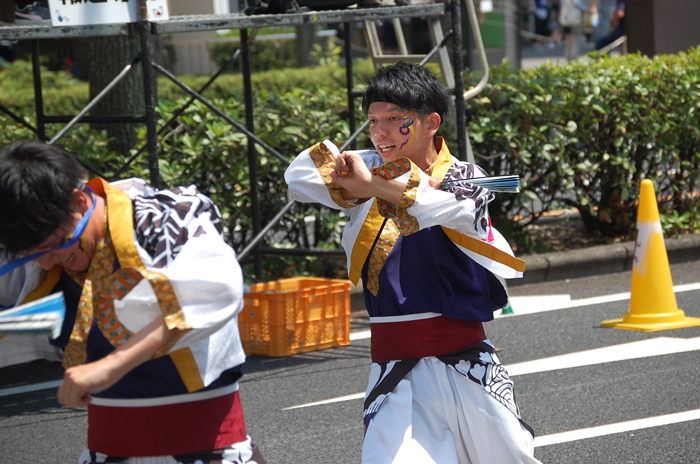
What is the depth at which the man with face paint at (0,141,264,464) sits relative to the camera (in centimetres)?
190

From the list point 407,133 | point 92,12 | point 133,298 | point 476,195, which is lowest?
point 133,298

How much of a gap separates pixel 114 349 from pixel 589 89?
6.89 m

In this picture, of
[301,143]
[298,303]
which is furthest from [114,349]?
[301,143]

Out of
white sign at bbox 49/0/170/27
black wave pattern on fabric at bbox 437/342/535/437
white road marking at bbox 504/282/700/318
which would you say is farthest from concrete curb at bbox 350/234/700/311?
black wave pattern on fabric at bbox 437/342/535/437

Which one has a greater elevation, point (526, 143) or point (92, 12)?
point (92, 12)

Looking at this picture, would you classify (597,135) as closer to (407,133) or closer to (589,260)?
(589,260)

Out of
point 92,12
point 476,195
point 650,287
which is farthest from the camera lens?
point 650,287

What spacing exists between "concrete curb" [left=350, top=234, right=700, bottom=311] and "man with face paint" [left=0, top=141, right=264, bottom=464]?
5.85 metres

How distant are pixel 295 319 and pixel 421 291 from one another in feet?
11.0

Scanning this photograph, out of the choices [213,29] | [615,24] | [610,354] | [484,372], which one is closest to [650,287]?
[610,354]

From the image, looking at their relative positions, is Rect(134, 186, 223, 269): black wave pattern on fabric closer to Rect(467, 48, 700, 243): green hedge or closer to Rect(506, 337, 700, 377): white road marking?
Rect(506, 337, 700, 377): white road marking

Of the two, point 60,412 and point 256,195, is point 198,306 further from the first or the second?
point 256,195

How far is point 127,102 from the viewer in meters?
8.16

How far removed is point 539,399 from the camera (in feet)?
16.2
